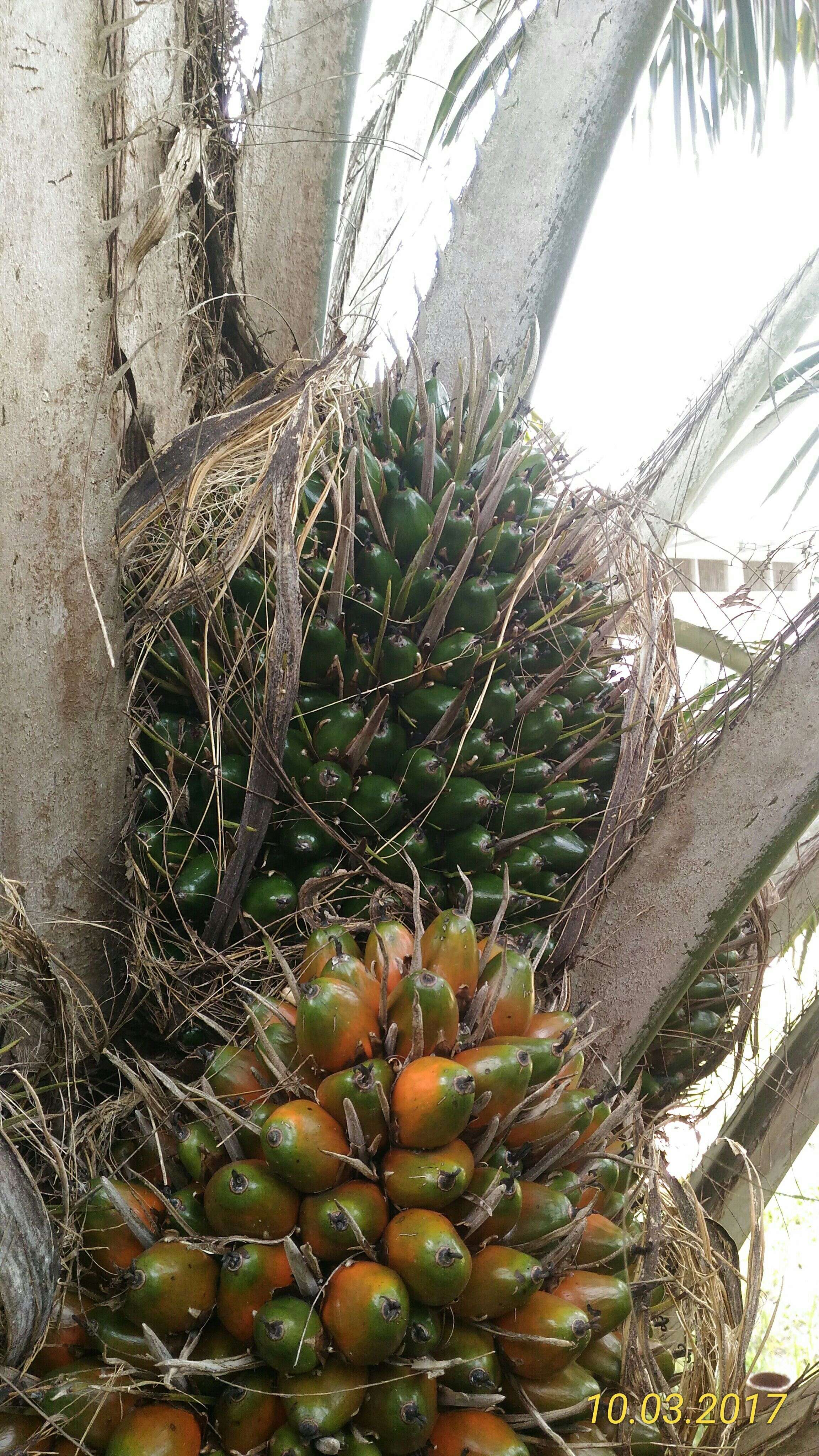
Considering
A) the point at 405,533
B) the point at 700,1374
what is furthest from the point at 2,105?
the point at 700,1374

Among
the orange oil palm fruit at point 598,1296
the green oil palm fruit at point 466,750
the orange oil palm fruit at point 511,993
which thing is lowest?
the orange oil palm fruit at point 598,1296

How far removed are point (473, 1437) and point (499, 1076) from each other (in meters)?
0.33

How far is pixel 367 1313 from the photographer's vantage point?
3.12 feet

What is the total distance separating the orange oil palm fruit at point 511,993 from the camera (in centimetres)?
121

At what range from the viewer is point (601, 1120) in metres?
1.25

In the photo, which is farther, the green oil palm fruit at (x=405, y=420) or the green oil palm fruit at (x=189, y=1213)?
the green oil palm fruit at (x=405, y=420)

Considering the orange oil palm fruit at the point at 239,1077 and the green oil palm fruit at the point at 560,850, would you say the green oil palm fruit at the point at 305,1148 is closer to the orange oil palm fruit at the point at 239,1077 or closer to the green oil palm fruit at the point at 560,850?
the orange oil palm fruit at the point at 239,1077

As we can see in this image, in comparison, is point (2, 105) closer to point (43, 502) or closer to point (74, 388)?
point (74, 388)

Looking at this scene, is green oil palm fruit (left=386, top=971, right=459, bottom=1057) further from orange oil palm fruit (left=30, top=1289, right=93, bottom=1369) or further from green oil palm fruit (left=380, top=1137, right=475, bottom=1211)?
orange oil palm fruit (left=30, top=1289, right=93, bottom=1369)

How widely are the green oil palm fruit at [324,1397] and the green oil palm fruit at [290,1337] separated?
10 mm

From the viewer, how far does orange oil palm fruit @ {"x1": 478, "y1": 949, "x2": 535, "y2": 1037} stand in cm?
121

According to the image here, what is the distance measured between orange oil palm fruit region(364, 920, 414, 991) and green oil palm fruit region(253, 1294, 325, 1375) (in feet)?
→ 1.10

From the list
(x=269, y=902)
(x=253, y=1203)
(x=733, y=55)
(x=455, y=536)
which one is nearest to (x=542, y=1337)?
(x=253, y=1203)

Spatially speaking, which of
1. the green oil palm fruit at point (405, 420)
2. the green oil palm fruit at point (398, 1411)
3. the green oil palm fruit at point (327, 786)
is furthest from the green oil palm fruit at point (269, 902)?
the green oil palm fruit at point (405, 420)
